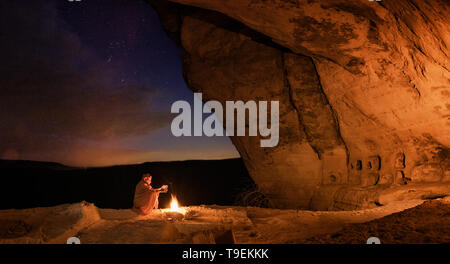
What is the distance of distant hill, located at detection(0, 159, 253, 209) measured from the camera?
1551 inches

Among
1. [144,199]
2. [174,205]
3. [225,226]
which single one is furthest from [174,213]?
[225,226]

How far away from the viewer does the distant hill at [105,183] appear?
39.4 metres

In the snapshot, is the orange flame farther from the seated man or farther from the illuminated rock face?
the illuminated rock face

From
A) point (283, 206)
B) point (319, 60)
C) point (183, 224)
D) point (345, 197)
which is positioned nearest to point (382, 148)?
point (345, 197)

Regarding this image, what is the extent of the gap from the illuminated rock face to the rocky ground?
1.83 m

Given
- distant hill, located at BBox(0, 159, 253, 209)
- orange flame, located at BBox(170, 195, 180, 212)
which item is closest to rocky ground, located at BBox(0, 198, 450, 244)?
orange flame, located at BBox(170, 195, 180, 212)

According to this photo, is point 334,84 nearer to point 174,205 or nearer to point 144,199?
point 174,205

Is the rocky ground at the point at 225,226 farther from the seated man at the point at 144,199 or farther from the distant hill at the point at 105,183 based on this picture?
the distant hill at the point at 105,183

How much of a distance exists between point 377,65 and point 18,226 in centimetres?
739

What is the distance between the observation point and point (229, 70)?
9.35 m

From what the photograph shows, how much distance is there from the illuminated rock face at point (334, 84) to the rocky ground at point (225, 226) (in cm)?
183

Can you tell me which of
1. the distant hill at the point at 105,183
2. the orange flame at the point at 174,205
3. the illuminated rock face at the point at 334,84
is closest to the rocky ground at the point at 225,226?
the orange flame at the point at 174,205
